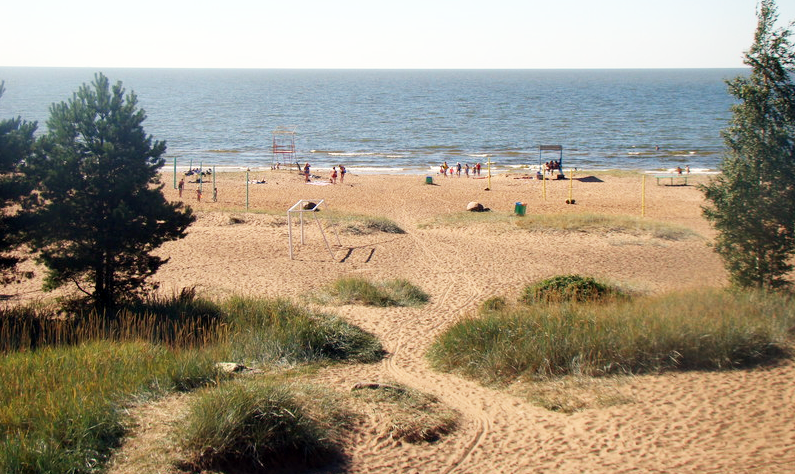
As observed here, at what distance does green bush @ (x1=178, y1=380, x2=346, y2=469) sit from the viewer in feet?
21.4

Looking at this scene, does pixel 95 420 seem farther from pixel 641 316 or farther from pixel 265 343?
pixel 641 316

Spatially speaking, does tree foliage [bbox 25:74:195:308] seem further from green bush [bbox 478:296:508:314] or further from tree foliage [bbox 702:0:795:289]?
tree foliage [bbox 702:0:795:289]

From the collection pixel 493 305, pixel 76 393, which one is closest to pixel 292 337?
pixel 76 393

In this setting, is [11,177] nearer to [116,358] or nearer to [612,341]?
[116,358]

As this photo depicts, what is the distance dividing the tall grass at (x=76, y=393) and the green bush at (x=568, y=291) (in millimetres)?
6995

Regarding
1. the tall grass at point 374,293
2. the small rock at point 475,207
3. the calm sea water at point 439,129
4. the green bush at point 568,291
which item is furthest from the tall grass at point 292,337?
the calm sea water at point 439,129

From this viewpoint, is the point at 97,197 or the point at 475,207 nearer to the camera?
the point at 97,197

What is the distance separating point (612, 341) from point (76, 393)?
663 centimetres

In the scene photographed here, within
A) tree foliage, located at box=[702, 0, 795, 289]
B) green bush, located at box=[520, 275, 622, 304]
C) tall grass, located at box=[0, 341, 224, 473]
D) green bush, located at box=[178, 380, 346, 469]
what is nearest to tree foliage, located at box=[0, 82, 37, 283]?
tall grass, located at box=[0, 341, 224, 473]

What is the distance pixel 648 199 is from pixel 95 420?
28.7 m

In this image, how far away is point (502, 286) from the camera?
631 inches

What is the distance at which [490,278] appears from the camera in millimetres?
16844

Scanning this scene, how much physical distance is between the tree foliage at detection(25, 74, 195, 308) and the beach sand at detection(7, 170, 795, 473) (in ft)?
8.09

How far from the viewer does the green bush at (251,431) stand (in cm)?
651
